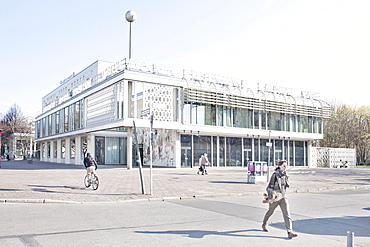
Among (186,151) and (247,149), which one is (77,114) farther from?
(247,149)

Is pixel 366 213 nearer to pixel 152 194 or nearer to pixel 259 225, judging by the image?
Answer: pixel 259 225

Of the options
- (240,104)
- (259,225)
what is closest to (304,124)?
(240,104)

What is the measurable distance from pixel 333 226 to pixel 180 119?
89.6 feet

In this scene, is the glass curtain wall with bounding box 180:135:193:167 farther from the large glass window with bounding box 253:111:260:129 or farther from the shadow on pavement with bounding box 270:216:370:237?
the shadow on pavement with bounding box 270:216:370:237

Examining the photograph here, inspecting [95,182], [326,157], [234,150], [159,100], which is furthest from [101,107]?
[326,157]

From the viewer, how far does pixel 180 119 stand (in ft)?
117

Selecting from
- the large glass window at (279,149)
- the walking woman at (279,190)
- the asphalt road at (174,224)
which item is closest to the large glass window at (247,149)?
the large glass window at (279,149)

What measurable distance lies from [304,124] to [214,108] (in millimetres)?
16248

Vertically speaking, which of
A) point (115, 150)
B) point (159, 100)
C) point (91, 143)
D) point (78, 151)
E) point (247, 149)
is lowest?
point (78, 151)

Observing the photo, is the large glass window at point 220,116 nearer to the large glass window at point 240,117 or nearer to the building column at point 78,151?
the large glass window at point 240,117

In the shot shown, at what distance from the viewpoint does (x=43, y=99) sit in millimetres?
82188

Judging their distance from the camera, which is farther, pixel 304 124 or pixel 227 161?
pixel 304 124

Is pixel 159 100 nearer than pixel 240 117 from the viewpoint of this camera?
Yes

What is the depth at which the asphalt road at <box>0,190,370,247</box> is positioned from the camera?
7184mm
